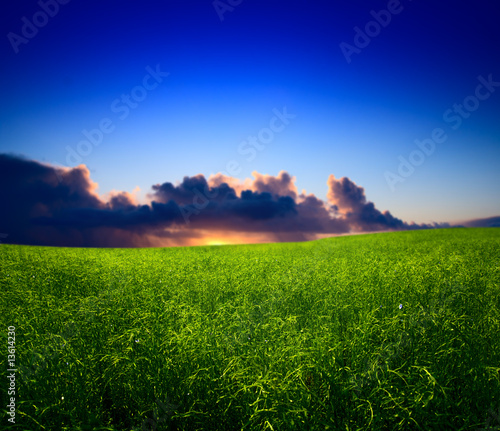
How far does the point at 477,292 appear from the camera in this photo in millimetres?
6637

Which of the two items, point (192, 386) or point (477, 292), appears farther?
point (477, 292)

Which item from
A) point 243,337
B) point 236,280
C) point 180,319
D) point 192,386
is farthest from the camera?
point 236,280

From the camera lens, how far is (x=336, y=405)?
3025 mm

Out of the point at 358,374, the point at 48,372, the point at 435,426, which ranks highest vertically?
the point at 48,372

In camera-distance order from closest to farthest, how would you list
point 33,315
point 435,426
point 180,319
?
point 435,426
point 180,319
point 33,315

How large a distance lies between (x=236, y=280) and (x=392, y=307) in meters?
4.19

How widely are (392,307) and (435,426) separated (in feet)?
10.4

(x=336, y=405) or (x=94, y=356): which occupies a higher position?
(x=94, y=356)

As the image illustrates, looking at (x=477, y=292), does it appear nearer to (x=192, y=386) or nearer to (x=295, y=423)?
(x=295, y=423)

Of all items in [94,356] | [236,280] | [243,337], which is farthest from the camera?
[236,280]

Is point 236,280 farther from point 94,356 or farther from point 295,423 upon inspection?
point 295,423

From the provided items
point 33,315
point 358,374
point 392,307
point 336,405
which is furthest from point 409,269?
point 33,315

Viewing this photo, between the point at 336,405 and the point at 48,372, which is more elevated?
the point at 48,372

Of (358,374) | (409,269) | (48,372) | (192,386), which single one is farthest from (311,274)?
(48,372)
